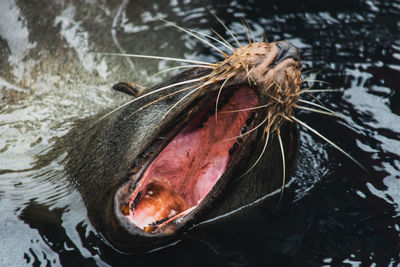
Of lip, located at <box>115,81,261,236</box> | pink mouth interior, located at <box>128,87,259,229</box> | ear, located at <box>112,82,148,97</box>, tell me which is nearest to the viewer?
lip, located at <box>115,81,261,236</box>

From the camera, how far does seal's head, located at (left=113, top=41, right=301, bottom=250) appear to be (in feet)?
8.83

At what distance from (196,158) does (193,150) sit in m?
0.05

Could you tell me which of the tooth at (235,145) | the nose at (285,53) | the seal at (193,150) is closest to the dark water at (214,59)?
the seal at (193,150)

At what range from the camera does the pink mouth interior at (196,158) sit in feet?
9.77

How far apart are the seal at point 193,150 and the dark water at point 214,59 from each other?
0.22 m

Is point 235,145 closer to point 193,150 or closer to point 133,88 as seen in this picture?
point 193,150

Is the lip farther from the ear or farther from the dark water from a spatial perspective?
the ear

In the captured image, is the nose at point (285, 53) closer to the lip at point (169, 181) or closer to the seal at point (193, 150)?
the seal at point (193, 150)

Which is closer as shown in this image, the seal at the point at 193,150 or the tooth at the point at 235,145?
the seal at the point at 193,150

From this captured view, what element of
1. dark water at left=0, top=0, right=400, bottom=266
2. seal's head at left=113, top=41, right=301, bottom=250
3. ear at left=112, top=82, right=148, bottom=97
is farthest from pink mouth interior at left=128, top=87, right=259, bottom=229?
ear at left=112, top=82, right=148, bottom=97

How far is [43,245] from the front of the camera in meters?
3.07

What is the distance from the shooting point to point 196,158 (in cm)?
319

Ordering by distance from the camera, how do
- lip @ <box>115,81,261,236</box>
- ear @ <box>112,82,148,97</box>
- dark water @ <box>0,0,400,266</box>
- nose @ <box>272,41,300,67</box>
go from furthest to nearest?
ear @ <box>112,82,148,97</box>, dark water @ <box>0,0,400,266</box>, nose @ <box>272,41,300,67</box>, lip @ <box>115,81,261,236</box>

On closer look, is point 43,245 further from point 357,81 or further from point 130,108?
point 357,81
